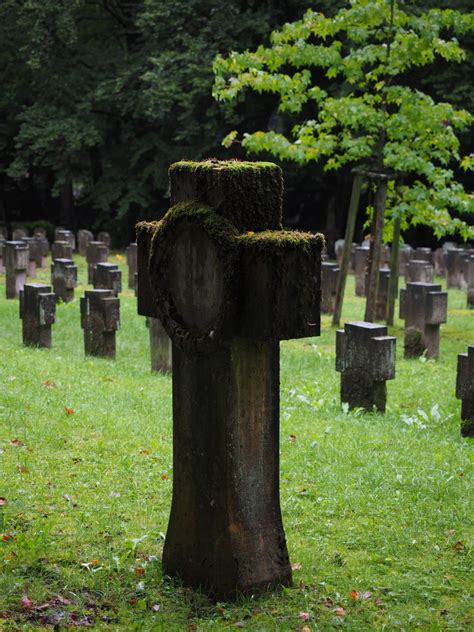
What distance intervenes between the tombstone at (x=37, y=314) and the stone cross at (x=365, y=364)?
4.57 m

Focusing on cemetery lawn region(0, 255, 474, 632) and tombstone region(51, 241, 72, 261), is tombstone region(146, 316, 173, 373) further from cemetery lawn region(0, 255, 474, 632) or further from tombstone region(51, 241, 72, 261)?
tombstone region(51, 241, 72, 261)

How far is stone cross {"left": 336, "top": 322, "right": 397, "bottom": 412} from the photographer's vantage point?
928cm

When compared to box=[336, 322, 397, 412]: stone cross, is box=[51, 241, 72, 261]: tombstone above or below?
above

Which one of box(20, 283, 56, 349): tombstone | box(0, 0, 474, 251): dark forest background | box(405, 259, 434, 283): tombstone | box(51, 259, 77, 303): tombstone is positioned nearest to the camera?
box(20, 283, 56, 349): tombstone

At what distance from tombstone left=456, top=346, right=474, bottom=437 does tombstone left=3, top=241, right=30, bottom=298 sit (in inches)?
464

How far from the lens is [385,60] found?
1493cm

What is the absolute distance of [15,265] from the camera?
18969 millimetres

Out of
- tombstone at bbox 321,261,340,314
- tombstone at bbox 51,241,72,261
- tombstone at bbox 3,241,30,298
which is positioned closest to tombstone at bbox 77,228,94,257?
tombstone at bbox 51,241,72,261

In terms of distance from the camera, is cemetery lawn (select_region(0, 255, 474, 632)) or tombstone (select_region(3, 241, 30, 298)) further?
tombstone (select_region(3, 241, 30, 298))

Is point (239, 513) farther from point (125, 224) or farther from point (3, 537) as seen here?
point (125, 224)

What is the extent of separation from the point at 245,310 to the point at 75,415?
4027 millimetres

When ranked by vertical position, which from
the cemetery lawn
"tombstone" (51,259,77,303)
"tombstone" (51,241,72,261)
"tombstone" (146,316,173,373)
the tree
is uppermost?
the tree

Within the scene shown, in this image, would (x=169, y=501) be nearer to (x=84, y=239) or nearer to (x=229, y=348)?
(x=229, y=348)

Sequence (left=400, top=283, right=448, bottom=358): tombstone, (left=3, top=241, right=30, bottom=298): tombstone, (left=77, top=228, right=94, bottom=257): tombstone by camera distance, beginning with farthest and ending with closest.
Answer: (left=77, top=228, right=94, bottom=257): tombstone → (left=3, top=241, right=30, bottom=298): tombstone → (left=400, top=283, right=448, bottom=358): tombstone
